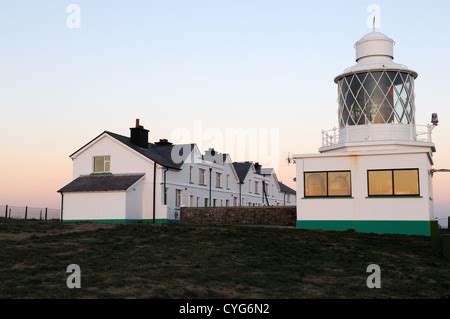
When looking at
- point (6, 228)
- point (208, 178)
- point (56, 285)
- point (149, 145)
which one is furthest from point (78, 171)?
point (56, 285)

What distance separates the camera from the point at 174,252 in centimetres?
1939

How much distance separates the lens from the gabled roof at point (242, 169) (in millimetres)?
61884

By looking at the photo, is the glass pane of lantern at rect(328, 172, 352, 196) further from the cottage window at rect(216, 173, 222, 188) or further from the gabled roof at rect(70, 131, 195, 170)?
the cottage window at rect(216, 173, 222, 188)

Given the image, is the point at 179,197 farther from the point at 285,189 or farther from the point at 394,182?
the point at 285,189

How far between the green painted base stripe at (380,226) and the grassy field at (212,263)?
2.92 m

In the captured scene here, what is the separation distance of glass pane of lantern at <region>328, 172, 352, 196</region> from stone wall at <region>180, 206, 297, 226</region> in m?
4.78

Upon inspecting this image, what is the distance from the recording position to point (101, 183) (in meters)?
43.6

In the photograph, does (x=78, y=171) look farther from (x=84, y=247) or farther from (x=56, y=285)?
(x=56, y=285)

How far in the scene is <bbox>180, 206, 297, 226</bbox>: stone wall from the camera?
35.6 m

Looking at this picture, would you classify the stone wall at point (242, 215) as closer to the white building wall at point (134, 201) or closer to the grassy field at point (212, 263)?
the white building wall at point (134, 201)

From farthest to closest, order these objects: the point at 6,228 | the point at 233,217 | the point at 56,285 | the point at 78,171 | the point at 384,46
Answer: the point at 78,171 < the point at 233,217 < the point at 384,46 < the point at 6,228 < the point at 56,285

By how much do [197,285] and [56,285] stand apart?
11.7 ft

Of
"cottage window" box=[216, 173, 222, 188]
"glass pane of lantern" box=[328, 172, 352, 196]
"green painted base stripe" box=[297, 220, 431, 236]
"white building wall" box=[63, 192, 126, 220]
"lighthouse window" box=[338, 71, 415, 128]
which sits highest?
"lighthouse window" box=[338, 71, 415, 128]

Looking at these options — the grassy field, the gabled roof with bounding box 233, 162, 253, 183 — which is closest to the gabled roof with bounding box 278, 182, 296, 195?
the gabled roof with bounding box 233, 162, 253, 183
